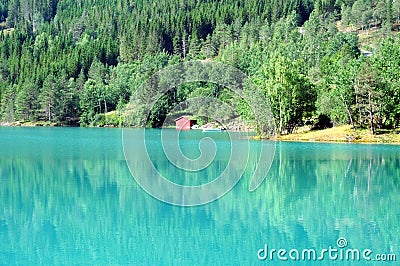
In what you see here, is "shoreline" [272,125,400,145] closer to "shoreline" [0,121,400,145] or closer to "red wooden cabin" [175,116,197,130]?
"shoreline" [0,121,400,145]

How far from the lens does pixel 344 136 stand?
2436 inches

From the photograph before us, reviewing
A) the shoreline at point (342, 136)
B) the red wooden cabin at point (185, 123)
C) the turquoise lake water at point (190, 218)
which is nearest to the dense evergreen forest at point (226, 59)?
the shoreline at point (342, 136)

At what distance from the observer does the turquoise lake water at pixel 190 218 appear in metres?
16.7

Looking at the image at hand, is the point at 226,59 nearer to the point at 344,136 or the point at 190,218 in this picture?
the point at 344,136

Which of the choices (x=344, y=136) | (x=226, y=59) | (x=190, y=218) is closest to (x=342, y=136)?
(x=344, y=136)

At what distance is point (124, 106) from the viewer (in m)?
116

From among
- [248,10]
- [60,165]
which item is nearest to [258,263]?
[60,165]

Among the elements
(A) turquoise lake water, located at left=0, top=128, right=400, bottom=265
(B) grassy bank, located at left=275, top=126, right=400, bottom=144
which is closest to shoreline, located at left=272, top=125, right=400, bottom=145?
(B) grassy bank, located at left=275, top=126, right=400, bottom=144

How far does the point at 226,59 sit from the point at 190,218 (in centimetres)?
10691

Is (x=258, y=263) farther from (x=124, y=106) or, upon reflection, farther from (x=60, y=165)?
(x=124, y=106)

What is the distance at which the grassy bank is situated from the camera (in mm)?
59312

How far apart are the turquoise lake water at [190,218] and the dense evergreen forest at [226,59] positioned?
29798 mm

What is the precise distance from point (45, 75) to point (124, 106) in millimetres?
38059

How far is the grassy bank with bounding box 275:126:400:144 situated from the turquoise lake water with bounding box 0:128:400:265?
936 inches
